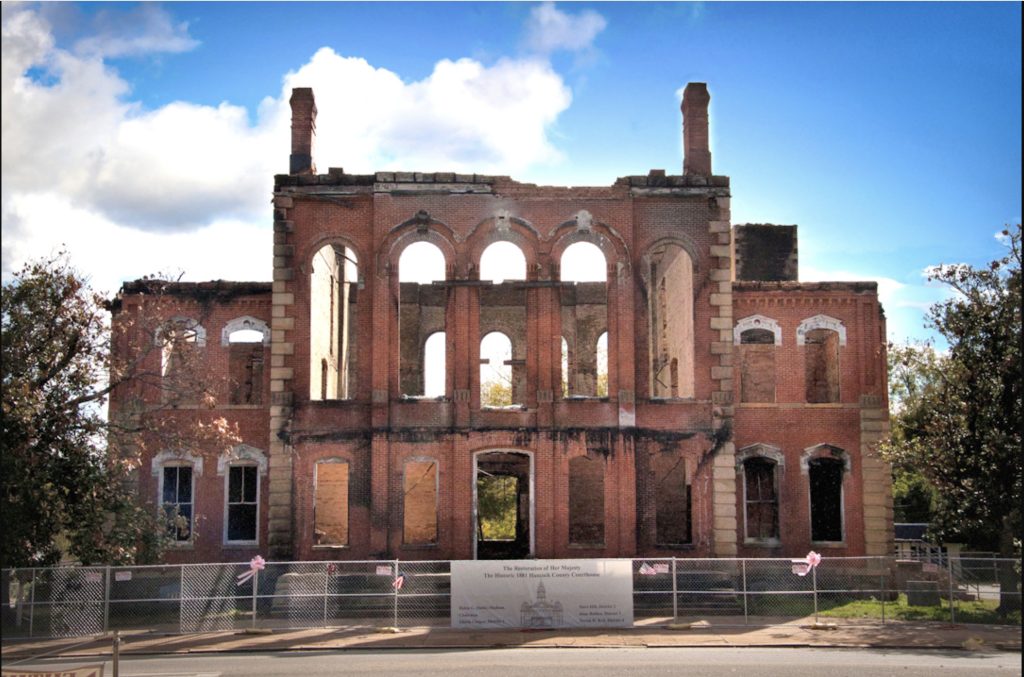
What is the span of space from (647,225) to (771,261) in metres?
9.04

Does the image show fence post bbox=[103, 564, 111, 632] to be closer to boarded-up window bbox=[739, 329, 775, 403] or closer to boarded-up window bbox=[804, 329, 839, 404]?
boarded-up window bbox=[739, 329, 775, 403]

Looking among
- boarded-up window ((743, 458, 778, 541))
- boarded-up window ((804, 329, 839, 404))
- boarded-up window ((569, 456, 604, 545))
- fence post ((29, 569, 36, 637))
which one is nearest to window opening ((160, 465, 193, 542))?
fence post ((29, 569, 36, 637))

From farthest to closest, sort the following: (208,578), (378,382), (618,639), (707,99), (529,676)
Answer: (707,99) → (378,382) → (208,578) → (618,639) → (529,676)

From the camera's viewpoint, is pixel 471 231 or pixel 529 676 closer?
pixel 529 676

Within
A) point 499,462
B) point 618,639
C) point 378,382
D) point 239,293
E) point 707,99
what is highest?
point 707,99

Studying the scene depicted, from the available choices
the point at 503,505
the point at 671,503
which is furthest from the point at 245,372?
the point at 503,505

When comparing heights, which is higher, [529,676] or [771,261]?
[771,261]

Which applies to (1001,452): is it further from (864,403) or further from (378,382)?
(378,382)

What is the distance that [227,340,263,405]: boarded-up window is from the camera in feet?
101

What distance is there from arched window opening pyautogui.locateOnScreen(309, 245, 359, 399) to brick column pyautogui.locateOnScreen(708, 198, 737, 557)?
31.0 ft

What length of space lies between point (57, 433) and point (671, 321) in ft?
A: 58.3

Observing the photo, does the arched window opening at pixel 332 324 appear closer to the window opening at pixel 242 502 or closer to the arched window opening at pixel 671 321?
the window opening at pixel 242 502

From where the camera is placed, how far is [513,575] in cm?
2159

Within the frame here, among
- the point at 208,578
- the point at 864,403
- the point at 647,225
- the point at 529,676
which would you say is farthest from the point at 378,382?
the point at 864,403
